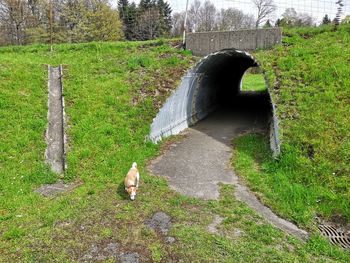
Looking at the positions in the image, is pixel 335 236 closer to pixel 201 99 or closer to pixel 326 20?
pixel 201 99

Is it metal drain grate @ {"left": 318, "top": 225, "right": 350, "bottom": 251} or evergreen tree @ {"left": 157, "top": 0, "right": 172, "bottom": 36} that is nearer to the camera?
metal drain grate @ {"left": 318, "top": 225, "right": 350, "bottom": 251}

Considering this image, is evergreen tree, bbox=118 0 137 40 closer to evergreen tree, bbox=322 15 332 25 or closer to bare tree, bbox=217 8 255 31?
bare tree, bbox=217 8 255 31

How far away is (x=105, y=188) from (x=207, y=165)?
3.45m

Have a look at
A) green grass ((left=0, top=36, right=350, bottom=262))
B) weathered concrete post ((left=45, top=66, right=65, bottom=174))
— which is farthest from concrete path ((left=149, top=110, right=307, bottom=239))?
weathered concrete post ((left=45, top=66, right=65, bottom=174))

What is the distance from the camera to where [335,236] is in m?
6.81

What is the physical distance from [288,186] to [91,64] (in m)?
10.4

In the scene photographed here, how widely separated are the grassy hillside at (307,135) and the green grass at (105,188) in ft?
3.90

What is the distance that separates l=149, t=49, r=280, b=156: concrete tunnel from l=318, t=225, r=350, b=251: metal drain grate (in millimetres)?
3099

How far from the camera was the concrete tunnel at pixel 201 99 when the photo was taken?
1230cm

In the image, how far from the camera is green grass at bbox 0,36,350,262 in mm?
6045

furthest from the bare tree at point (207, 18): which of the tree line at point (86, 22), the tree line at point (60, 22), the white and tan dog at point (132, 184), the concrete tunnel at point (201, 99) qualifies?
the white and tan dog at point (132, 184)

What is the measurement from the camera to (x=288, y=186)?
834 cm

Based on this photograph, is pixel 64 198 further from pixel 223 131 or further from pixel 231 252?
pixel 223 131

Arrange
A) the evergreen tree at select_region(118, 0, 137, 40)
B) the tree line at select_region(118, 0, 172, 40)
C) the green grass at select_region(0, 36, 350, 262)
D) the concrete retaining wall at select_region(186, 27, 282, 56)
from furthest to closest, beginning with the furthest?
the evergreen tree at select_region(118, 0, 137, 40) → the tree line at select_region(118, 0, 172, 40) → the concrete retaining wall at select_region(186, 27, 282, 56) → the green grass at select_region(0, 36, 350, 262)
